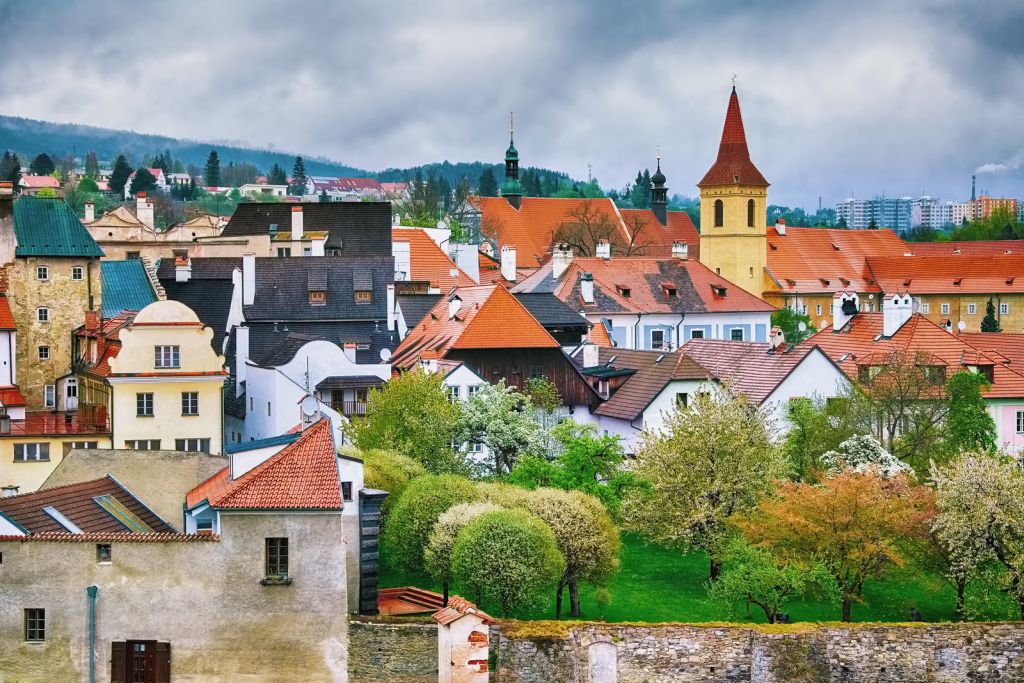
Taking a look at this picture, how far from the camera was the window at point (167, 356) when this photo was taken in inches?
1993

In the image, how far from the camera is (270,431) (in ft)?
188

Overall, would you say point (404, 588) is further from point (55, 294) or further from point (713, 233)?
point (713, 233)

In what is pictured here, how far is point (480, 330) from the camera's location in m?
63.3

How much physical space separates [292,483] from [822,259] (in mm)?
94670

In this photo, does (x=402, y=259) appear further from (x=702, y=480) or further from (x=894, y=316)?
(x=702, y=480)

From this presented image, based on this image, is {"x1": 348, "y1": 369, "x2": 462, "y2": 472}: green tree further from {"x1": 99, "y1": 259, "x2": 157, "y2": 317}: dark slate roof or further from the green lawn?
{"x1": 99, "y1": 259, "x2": 157, "y2": 317}: dark slate roof

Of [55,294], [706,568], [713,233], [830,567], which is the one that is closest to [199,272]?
[55,294]

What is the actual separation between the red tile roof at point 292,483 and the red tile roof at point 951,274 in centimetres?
9369

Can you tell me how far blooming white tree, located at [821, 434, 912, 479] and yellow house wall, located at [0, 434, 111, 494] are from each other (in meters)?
22.0

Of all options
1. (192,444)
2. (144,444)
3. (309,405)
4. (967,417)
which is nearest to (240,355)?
(309,405)

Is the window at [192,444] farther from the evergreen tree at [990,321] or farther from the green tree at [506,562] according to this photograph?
the evergreen tree at [990,321]

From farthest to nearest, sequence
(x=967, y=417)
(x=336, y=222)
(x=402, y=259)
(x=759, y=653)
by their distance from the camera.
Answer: (x=336, y=222), (x=402, y=259), (x=967, y=417), (x=759, y=653)

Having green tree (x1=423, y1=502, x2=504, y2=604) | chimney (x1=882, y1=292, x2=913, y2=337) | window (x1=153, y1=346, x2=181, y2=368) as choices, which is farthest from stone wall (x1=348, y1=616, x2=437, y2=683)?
chimney (x1=882, y1=292, x2=913, y2=337)

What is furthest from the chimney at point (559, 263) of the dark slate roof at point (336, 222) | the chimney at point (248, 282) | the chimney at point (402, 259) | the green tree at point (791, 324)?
the chimney at point (248, 282)
